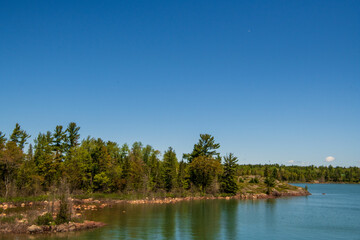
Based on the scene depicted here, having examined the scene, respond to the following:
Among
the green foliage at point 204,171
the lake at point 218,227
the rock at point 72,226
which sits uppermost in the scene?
the green foliage at point 204,171

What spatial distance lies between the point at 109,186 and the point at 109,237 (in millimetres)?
49108

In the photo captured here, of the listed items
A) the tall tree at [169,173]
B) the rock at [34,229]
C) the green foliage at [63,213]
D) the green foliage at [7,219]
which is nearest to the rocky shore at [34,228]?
the rock at [34,229]

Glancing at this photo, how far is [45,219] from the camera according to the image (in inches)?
1335

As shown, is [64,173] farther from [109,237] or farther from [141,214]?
[109,237]

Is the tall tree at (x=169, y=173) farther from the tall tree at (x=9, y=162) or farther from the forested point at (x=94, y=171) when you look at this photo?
the tall tree at (x=9, y=162)

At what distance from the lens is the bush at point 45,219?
33.5m

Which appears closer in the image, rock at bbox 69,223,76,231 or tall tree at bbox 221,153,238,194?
rock at bbox 69,223,76,231

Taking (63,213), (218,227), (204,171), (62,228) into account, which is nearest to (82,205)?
(63,213)

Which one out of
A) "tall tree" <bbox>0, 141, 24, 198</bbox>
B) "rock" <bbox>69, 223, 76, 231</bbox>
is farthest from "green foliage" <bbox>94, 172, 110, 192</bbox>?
"rock" <bbox>69, 223, 76, 231</bbox>

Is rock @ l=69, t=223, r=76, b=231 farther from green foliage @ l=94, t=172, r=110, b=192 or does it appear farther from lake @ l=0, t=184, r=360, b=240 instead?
green foliage @ l=94, t=172, r=110, b=192

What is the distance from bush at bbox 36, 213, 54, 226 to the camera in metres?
33.5

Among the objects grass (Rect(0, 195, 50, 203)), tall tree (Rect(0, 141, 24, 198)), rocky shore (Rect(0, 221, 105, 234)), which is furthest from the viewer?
tall tree (Rect(0, 141, 24, 198))

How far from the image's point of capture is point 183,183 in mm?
89875

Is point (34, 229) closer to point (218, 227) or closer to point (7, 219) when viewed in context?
point (7, 219)
